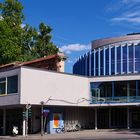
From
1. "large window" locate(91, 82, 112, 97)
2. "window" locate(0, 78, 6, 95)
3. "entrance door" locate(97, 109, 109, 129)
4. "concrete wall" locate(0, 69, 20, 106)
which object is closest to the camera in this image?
"concrete wall" locate(0, 69, 20, 106)

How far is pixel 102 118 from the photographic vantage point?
54938 mm

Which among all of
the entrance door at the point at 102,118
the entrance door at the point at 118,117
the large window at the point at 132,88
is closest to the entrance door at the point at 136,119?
the entrance door at the point at 118,117

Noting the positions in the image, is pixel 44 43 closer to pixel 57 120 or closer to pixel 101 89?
pixel 101 89

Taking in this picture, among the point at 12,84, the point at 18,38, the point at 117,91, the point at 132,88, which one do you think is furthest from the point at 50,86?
the point at 18,38

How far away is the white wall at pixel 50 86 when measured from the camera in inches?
1659

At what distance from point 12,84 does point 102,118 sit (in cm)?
1595

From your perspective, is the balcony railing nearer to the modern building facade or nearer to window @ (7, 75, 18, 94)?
the modern building facade

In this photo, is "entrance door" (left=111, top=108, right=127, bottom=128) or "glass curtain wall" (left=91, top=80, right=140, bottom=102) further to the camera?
"entrance door" (left=111, top=108, right=127, bottom=128)

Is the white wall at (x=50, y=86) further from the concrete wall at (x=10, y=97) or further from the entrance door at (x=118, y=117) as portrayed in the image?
the entrance door at (x=118, y=117)

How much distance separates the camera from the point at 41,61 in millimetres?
54562

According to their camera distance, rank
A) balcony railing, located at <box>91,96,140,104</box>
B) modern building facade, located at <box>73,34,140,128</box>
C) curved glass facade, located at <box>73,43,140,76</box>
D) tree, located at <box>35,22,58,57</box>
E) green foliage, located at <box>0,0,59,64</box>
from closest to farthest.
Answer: balcony railing, located at <box>91,96,140,104</box> → modern building facade, located at <box>73,34,140,128</box> → green foliage, located at <box>0,0,59,64</box> → tree, located at <box>35,22,58,57</box> → curved glass facade, located at <box>73,43,140,76</box>

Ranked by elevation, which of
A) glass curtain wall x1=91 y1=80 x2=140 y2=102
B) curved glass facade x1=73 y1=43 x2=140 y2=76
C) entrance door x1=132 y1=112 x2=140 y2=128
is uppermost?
curved glass facade x1=73 y1=43 x2=140 y2=76

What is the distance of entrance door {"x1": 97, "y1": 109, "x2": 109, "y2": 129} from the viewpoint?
54.5 meters

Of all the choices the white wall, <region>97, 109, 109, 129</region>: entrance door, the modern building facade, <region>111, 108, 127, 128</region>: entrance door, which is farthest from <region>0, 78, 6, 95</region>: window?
<region>111, 108, 127, 128</region>: entrance door
